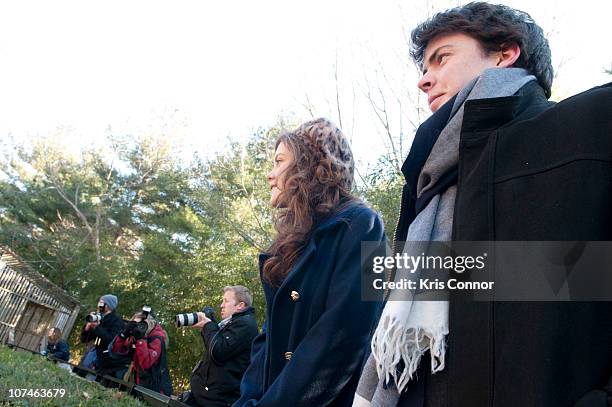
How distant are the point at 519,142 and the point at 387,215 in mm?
9984

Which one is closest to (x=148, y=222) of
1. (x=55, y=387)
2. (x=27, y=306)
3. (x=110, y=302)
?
(x=27, y=306)

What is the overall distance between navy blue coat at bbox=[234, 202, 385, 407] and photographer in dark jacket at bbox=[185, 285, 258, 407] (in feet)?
10.4

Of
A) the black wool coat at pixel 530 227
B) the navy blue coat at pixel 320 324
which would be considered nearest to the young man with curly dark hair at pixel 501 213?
the black wool coat at pixel 530 227

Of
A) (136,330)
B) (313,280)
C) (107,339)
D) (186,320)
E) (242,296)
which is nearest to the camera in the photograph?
(313,280)

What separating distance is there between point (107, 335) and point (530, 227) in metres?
9.20

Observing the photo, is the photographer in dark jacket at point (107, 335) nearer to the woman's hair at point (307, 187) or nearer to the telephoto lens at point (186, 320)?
the telephoto lens at point (186, 320)

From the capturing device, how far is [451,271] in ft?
4.13

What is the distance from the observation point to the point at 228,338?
5.51 metres

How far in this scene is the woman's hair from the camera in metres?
2.31

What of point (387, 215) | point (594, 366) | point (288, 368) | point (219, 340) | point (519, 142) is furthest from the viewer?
point (387, 215)

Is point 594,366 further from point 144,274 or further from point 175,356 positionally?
point 144,274

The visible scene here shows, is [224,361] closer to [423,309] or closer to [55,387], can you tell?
[55,387]

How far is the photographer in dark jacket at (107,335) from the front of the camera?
9016 mm

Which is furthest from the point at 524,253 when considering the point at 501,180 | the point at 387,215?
the point at 387,215
